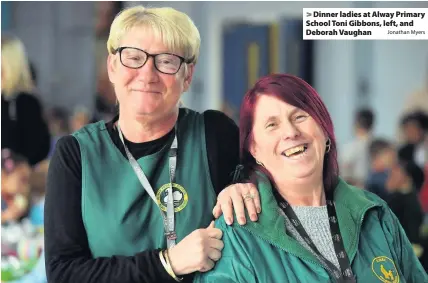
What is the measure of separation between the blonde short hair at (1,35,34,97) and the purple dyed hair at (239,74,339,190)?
27.8 inches

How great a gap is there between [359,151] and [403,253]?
90 centimetres

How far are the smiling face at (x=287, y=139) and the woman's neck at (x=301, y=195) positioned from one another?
0.02 m

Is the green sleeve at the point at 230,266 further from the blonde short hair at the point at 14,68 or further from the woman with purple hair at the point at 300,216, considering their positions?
the blonde short hair at the point at 14,68

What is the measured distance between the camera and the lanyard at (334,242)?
4.63 feet

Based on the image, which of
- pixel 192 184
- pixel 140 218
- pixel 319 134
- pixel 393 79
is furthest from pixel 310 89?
pixel 393 79

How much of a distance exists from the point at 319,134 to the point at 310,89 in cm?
11

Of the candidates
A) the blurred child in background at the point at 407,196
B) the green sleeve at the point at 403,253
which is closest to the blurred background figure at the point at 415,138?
the blurred child in background at the point at 407,196

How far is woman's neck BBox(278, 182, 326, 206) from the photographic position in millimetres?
1482

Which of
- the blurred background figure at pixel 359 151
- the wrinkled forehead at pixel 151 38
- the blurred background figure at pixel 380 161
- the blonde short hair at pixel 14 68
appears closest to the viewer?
the wrinkled forehead at pixel 151 38

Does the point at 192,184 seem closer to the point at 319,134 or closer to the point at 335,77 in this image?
the point at 319,134

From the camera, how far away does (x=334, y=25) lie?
1757 mm

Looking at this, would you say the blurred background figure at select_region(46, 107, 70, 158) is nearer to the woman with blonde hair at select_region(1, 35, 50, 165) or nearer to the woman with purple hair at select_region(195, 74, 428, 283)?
the woman with blonde hair at select_region(1, 35, 50, 165)

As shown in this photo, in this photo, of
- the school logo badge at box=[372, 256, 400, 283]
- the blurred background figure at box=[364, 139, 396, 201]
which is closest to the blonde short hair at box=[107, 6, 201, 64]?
the school logo badge at box=[372, 256, 400, 283]

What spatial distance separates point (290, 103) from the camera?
143 centimetres
